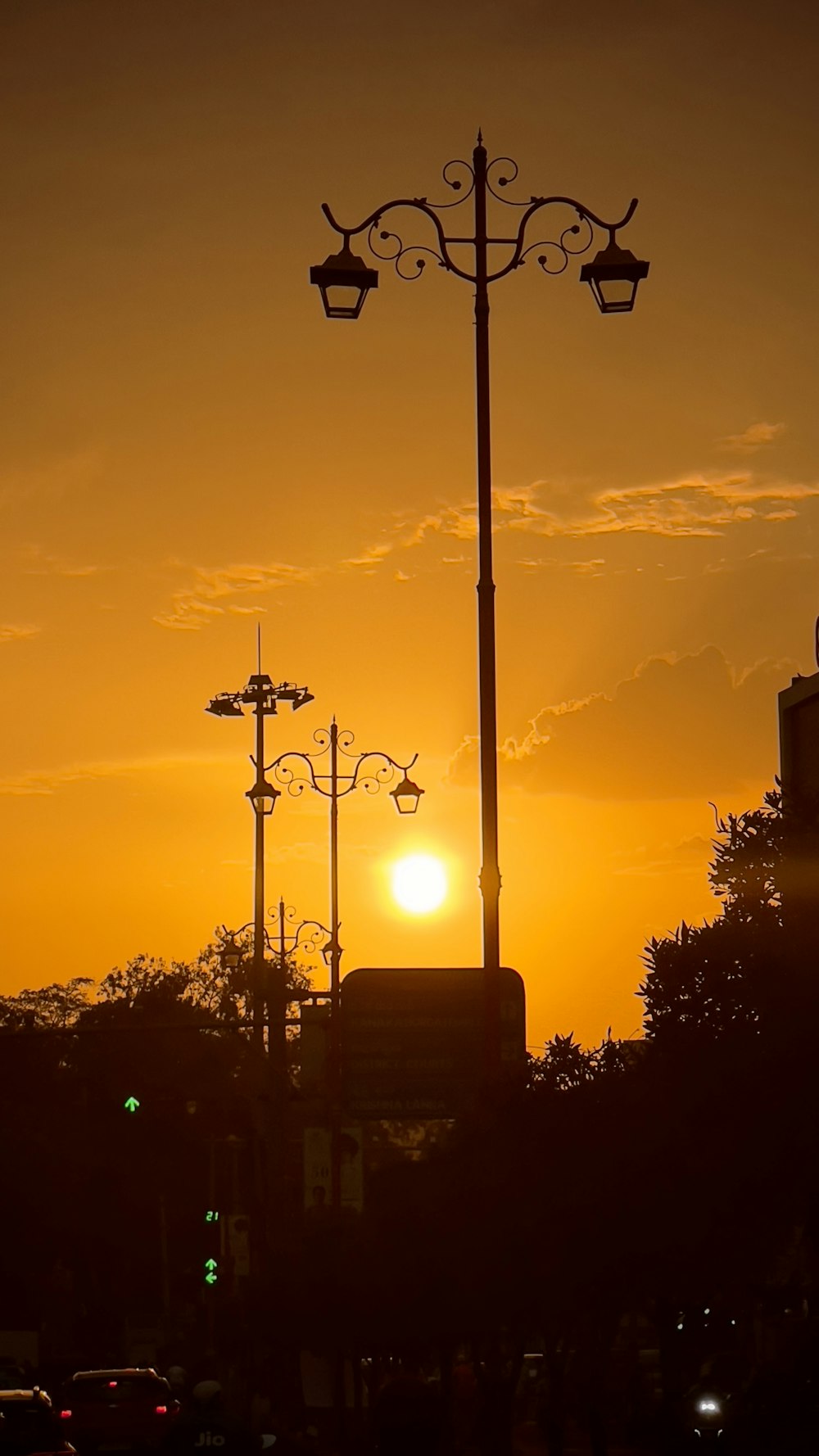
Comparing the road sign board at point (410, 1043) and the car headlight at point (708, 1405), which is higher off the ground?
the road sign board at point (410, 1043)

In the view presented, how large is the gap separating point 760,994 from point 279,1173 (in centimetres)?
2614

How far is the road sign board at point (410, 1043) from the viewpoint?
27734mm

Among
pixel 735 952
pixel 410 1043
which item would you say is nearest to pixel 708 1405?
pixel 410 1043

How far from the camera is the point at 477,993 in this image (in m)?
28.2

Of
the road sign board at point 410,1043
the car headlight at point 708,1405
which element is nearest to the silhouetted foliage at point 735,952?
the road sign board at point 410,1043

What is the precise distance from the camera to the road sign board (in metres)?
27.7

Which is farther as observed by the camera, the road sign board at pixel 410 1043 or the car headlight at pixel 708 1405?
the car headlight at pixel 708 1405

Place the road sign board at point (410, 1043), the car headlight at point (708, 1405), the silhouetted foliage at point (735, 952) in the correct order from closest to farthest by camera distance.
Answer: the silhouetted foliage at point (735, 952)
the road sign board at point (410, 1043)
the car headlight at point (708, 1405)

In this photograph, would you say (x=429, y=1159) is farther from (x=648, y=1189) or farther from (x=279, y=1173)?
(x=648, y=1189)

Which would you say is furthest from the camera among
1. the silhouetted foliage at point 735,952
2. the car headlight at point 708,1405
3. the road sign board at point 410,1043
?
the car headlight at point 708,1405

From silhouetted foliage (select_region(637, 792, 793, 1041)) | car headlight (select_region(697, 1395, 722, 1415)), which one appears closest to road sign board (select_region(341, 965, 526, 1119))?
silhouetted foliage (select_region(637, 792, 793, 1041))

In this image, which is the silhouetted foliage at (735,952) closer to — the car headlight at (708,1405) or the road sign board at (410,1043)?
the road sign board at (410,1043)

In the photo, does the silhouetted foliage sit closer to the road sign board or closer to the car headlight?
the road sign board

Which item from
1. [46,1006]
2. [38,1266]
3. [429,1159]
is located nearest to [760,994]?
[429,1159]
